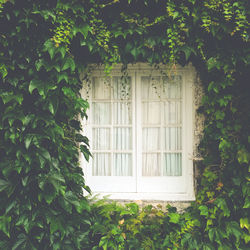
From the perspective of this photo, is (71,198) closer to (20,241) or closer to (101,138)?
(20,241)

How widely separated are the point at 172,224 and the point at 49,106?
1.91 m

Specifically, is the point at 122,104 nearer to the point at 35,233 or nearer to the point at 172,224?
the point at 172,224

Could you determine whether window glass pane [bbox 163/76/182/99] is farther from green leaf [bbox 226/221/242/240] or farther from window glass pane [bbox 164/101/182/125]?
green leaf [bbox 226/221/242/240]

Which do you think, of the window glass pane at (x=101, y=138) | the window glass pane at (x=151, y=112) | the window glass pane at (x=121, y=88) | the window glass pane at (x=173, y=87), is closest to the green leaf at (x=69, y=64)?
the window glass pane at (x=121, y=88)

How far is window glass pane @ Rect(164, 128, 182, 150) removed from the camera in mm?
3576

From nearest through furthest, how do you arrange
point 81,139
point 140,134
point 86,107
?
point 86,107 < point 81,139 < point 140,134

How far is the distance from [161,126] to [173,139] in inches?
8.8

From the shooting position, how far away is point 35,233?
118 inches

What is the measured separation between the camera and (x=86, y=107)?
3139 millimetres

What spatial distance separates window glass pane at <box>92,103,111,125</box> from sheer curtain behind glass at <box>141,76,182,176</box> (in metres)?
0.46

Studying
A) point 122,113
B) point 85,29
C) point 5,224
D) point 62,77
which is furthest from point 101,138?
point 5,224

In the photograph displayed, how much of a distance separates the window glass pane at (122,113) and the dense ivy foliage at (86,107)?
0.53m

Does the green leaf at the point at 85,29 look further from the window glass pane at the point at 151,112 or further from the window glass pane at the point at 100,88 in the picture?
the window glass pane at the point at 151,112

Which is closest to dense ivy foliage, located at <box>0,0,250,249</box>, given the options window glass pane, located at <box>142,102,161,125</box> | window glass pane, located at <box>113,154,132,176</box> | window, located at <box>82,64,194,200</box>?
window, located at <box>82,64,194,200</box>
